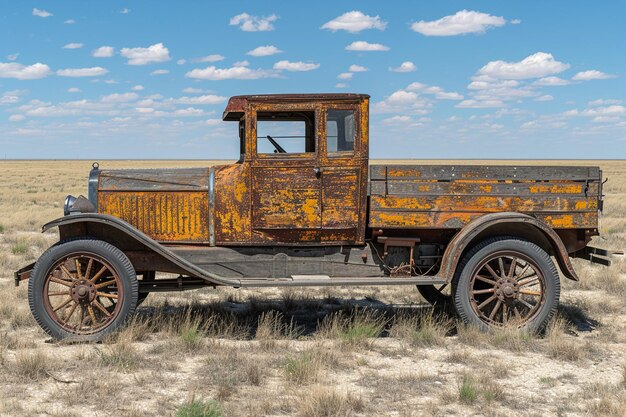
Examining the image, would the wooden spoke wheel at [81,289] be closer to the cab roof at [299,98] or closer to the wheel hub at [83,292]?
the wheel hub at [83,292]

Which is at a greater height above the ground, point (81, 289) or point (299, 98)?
point (299, 98)

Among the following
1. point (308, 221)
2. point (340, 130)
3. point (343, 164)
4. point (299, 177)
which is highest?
point (340, 130)

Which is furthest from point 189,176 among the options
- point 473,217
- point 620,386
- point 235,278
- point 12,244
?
point 12,244

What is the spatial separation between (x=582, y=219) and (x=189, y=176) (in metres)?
4.04

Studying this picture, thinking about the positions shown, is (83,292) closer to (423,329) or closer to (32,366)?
(32,366)

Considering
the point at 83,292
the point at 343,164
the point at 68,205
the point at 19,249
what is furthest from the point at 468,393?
the point at 19,249

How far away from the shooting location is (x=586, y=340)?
6.70m

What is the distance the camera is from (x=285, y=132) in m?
6.56

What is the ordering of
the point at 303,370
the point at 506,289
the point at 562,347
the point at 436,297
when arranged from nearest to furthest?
1. the point at 303,370
2. the point at 562,347
3. the point at 506,289
4. the point at 436,297

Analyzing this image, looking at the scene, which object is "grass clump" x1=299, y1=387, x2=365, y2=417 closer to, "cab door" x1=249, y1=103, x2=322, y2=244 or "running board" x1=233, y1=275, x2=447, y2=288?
"running board" x1=233, y1=275, x2=447, y2=288

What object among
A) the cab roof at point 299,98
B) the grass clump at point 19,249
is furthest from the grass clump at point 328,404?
the grass clump at point 19,249

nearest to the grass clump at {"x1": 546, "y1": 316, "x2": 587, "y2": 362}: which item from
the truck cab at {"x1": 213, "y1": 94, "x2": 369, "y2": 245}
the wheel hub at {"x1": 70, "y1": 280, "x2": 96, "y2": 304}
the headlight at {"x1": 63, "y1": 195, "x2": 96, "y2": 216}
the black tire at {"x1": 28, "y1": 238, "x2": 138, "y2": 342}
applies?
the truck cab at {"x1": 213, "y1": 94, "x2": 369, "y2": 245}

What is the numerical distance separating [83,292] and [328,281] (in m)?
2.40

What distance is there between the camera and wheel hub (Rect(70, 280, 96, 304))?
6316mm
